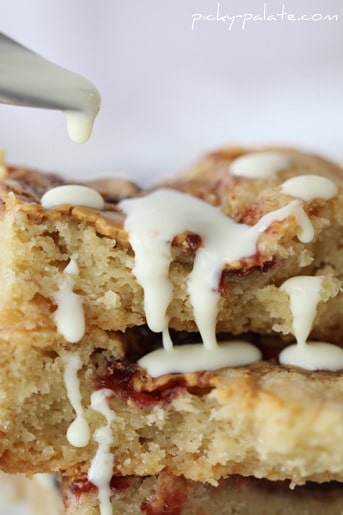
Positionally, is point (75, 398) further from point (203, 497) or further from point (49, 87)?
point (49, 87)

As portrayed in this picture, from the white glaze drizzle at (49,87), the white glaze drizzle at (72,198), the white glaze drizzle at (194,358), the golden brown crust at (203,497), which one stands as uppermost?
the white glaze drizzle at (49,87)

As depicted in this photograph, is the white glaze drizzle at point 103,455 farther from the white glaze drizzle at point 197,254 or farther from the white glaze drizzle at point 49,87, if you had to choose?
the white glaze drizzle at point 49,87

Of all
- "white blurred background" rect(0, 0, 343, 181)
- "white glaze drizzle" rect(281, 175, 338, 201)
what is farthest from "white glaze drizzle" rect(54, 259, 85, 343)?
"white blurred background" rect(0, 0, 343, 181)

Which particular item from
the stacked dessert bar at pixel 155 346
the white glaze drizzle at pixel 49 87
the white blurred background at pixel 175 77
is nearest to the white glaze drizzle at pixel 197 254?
the stacked dessert bar at pixel 155 346

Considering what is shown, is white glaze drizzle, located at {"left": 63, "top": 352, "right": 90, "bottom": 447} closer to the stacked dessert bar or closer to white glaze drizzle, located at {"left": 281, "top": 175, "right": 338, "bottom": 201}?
the stacked dessert bar

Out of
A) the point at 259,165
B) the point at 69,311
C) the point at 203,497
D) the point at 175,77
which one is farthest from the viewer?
the point at 175,77

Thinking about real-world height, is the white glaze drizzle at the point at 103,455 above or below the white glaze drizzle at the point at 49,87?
below

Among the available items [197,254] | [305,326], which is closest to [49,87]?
[197,254]
